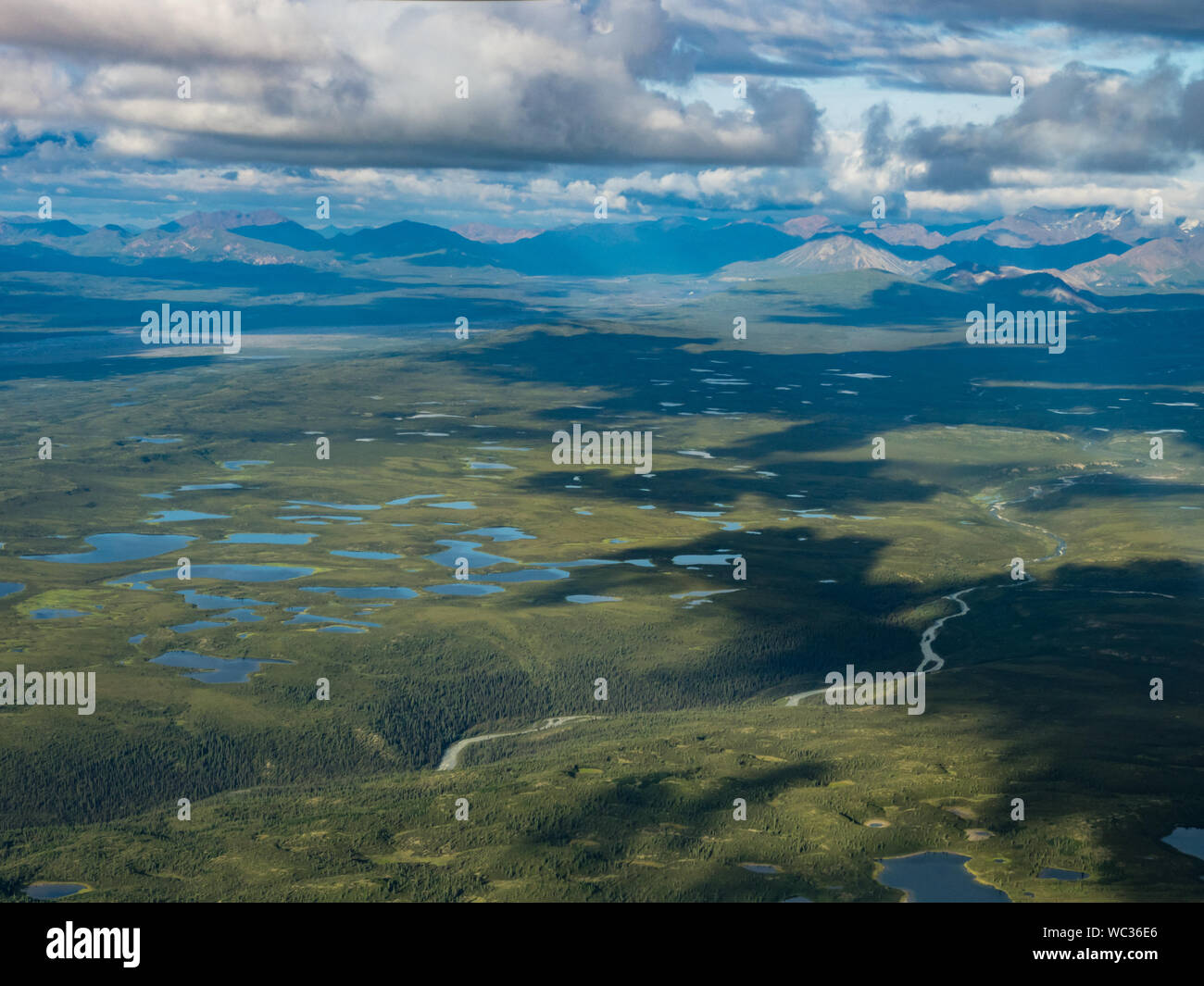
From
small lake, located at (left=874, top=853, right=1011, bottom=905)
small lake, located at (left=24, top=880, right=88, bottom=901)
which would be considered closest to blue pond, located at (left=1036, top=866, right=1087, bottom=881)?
small lake, located at (left=874, top=853, right=1011, bottom=905)

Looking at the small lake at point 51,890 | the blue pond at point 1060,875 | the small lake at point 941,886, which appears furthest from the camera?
the blue pond at point 1060,875

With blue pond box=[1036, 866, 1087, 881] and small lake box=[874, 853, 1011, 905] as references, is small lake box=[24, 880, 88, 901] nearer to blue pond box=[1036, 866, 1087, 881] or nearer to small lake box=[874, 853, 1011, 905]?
small lake box=[874, 853, 1011, 905]

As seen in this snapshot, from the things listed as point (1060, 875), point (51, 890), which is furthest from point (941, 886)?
point (51, 890)

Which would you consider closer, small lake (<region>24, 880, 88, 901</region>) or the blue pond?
small lake (<region>24, 880, 88, 901</region>)

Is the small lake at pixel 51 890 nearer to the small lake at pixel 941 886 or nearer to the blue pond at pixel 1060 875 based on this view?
the small lake at pixel 941 886

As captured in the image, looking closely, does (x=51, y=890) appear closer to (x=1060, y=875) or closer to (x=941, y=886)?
(x=941, y=886)

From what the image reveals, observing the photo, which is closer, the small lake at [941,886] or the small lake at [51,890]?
the small lake at [941,886]

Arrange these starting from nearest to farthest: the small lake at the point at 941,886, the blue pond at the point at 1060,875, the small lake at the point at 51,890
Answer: the small lake at the point at 941,886 < the small lake at the point at 51,890 < the blue pond at the point at 1060,875

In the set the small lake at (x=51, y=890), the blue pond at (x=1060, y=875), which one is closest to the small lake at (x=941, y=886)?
the blue pond at (x=1060, y=875)
